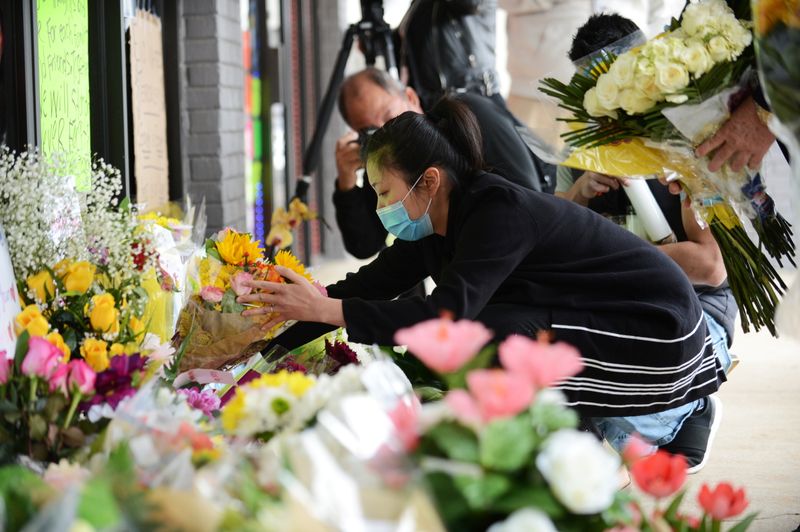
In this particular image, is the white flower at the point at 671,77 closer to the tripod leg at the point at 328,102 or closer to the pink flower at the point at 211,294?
the pink flower at the point at 211,294

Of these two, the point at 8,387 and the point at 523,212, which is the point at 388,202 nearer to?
the point at 523,212

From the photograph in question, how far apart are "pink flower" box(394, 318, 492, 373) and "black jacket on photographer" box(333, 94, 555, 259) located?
6.13 ft

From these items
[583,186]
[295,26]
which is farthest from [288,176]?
[583,186]

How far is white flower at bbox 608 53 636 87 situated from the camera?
1674 millimetres

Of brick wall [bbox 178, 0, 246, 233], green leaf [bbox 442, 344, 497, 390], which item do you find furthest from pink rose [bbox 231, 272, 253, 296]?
brick wall [bbox 178, 0, 246, 233]

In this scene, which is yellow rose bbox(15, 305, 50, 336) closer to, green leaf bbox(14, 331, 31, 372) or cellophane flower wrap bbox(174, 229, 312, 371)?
green leaf bbox(14, 331, 31, 372)

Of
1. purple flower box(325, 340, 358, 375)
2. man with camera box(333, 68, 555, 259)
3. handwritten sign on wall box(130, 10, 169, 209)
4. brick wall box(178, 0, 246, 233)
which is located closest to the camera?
purple flower box(325, 340, 358, 375)

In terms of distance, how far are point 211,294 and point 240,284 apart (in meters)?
0.05

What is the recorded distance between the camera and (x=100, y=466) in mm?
1042

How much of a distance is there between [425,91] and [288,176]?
1.93 m

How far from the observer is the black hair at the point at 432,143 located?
204cm

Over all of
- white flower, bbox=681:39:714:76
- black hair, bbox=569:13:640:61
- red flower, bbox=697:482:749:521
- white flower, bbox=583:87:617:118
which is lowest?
red flower, bbox=697:482:749:521

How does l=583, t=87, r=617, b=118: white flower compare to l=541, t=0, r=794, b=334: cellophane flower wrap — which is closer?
l=541, t=0, r=794, b=334: cellophane flower wrap

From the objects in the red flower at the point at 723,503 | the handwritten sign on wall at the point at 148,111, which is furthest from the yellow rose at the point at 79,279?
the handwritten sign on wall at the point at 148,111
